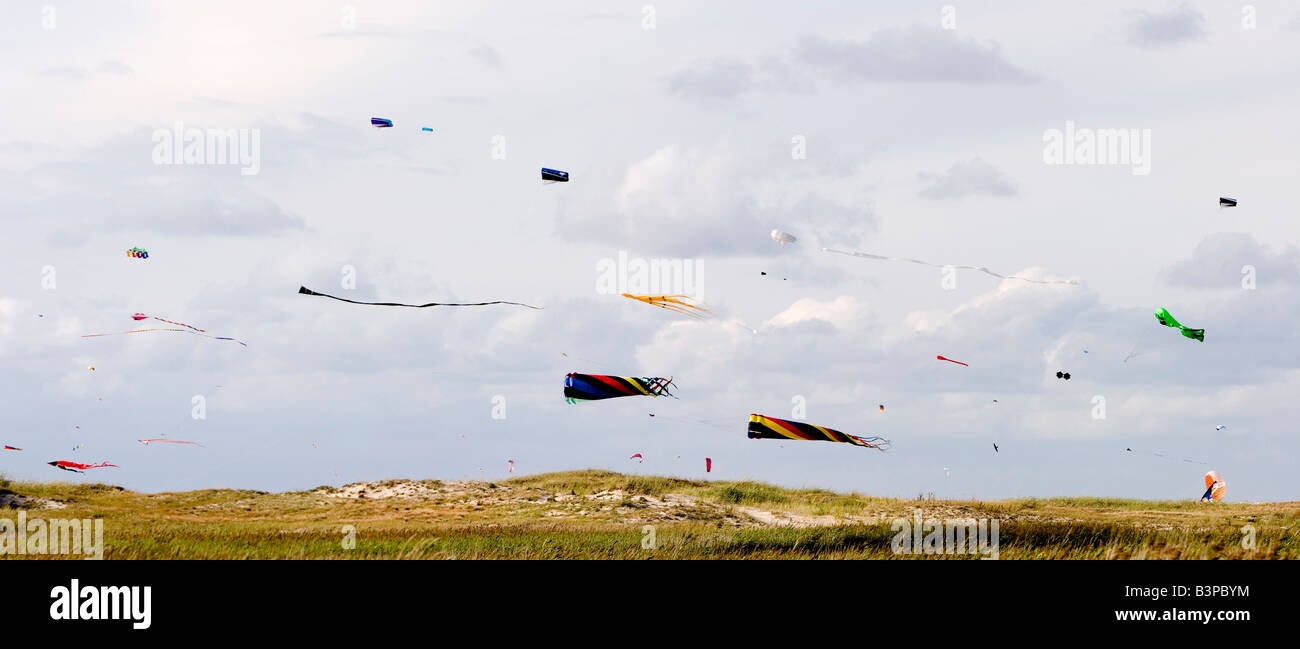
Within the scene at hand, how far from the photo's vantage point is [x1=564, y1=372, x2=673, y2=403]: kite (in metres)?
38.3

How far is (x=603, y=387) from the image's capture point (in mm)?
39469

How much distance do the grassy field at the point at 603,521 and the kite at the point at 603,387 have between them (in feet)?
15.1

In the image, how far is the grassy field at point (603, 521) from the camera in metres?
33.9

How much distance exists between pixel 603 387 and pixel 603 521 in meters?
9.40

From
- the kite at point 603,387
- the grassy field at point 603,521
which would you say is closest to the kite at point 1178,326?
the grassy field at point 603,521

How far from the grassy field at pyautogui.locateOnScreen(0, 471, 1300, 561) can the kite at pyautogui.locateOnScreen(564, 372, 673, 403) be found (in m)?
4.60

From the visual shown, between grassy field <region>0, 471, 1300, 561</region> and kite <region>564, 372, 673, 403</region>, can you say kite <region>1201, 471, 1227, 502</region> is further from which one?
kite <region>564, 372, 673, 403</region>

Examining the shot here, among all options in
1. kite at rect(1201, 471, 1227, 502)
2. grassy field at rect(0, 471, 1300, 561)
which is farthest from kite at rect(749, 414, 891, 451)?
kite at rect(1201, 471, 1227, 502)

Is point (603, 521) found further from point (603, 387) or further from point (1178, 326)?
point (1178, 326)

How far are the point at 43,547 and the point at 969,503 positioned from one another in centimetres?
3827
